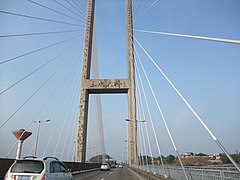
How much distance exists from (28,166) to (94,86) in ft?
98.9

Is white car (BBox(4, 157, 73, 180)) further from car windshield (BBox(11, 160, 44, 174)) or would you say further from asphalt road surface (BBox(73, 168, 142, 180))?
asphalt road surface (BBox(73, 168, 142, 180))

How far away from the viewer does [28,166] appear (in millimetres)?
7461

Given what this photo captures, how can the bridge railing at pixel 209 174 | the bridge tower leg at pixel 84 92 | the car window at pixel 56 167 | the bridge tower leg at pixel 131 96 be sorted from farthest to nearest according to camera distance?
1. the bridge tower leg at pixel 131 96
2. the bridge tower leg at pixel 84 92
3. the bridge railing at pixel 209 174
4. the car window at pixel 56 167

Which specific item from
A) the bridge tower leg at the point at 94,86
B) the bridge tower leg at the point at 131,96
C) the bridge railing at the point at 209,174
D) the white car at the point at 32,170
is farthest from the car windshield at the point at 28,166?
the bridge tower leg at the point at 131,96

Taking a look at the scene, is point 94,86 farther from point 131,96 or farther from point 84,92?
point 131,96

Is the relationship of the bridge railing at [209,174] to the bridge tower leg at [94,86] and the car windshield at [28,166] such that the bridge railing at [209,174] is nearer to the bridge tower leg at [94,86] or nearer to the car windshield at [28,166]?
the car windshield at [28,166]

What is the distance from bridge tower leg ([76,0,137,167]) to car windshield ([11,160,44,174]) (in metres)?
27.5

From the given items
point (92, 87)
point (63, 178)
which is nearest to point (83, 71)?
point (92, 87)

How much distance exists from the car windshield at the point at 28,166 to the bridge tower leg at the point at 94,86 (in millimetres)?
27473

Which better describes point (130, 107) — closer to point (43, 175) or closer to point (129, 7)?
point (129, 7)

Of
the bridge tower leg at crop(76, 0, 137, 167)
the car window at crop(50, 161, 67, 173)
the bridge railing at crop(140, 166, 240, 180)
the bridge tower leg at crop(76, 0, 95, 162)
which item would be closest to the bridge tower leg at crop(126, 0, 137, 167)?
the bridge tower leg at crop(76, 0, 137, 167)

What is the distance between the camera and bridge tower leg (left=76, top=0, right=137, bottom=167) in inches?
1388

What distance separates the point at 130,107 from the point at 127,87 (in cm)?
318

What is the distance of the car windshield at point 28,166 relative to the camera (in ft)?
24.1
